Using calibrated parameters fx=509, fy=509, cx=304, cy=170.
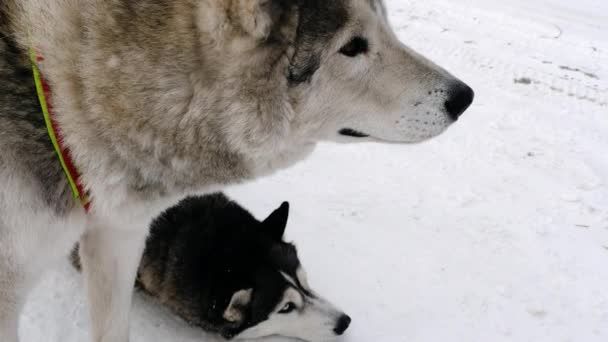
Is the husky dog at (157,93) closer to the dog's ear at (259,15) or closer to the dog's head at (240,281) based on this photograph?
the dog's ear at (259,15)

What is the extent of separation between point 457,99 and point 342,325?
57.0 inches

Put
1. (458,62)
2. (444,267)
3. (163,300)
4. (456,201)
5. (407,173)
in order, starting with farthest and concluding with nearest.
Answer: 1. (458,62)
2. (407,173)
3. (456,201)
4. (444,267)
5. (163,300)

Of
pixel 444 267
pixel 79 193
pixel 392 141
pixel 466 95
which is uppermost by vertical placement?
pixel 466 95

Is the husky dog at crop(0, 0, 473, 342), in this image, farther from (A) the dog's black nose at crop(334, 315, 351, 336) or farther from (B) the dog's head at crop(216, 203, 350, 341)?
(A) the dog's black nose at crop(334, 315, 351, 336)

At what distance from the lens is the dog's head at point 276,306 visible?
8.85 feet

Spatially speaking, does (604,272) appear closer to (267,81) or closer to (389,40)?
(389,40)

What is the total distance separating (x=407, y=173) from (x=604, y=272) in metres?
1.56

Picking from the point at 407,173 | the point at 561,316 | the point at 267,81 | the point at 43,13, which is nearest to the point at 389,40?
the point at 267,81

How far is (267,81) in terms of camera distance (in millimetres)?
1733

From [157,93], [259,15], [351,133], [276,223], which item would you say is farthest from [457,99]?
[276,223]

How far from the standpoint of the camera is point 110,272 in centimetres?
240

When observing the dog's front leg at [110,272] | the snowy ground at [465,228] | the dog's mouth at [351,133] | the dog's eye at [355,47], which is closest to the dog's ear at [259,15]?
the dog's eye at [355,47]

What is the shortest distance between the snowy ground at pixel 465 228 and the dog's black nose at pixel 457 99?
147 cm

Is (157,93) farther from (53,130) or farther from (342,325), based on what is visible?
(342,325)
